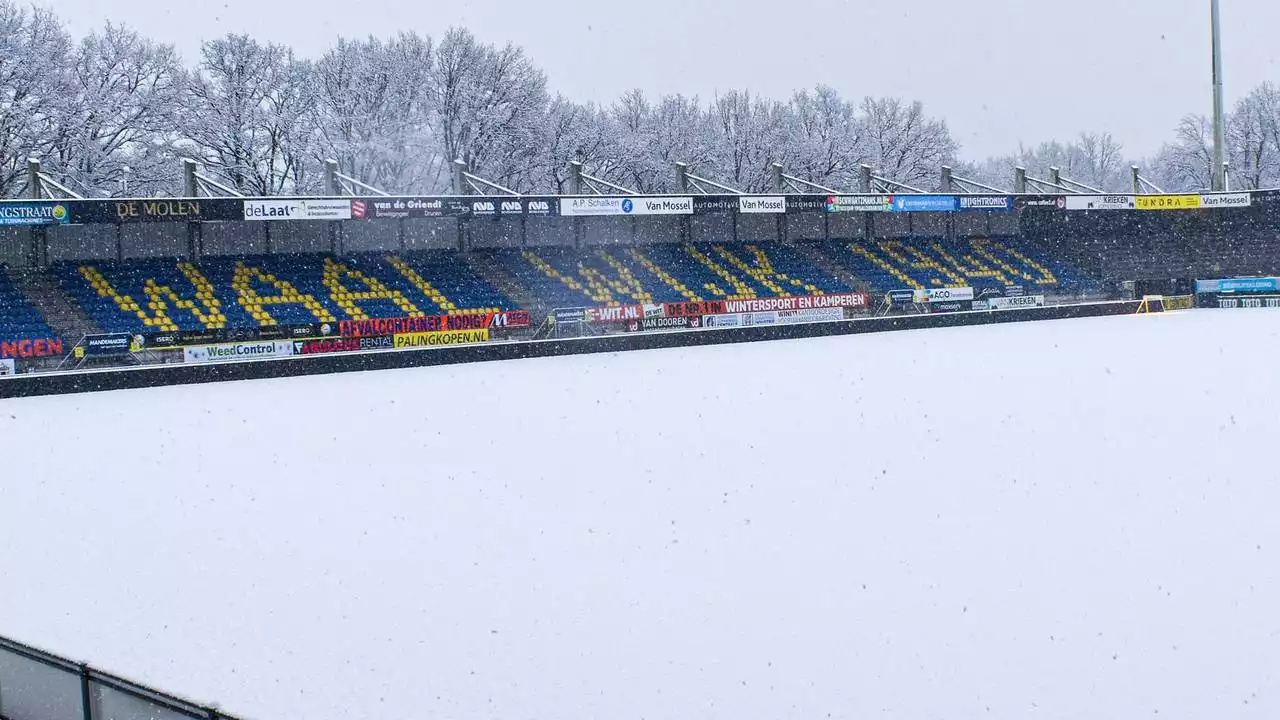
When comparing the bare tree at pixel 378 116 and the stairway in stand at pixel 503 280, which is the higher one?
the bare tree at pixel 378 116

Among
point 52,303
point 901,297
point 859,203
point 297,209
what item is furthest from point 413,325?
point 901,297

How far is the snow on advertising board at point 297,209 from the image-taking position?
110ft

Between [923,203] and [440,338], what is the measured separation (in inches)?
885

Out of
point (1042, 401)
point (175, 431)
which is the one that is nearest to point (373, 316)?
point (175, 431)

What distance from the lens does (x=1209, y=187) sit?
8531 cm

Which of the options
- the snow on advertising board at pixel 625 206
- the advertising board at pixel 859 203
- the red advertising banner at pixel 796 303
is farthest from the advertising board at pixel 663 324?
the advertising board at pixel 859 203

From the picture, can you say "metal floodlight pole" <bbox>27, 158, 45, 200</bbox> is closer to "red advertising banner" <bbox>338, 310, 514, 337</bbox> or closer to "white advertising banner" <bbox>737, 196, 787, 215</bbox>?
"red advertising banner" <bbox>338, 310, 514, 337</bbox>

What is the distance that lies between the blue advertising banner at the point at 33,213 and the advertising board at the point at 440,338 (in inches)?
405

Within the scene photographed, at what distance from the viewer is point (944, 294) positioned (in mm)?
44406

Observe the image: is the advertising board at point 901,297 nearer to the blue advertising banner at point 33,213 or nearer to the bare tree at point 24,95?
the blue advertising banner at point 33,213

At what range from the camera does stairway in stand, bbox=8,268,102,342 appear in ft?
99.2

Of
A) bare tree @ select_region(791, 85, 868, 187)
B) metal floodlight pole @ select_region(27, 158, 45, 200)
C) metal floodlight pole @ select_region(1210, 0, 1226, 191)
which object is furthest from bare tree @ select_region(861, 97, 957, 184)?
metal floodlight pole @ select_region(27, 158, 45, 200)

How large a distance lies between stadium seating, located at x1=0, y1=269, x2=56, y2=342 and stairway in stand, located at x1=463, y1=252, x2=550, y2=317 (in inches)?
576

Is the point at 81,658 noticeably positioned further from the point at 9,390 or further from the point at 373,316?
the point at 373,316
